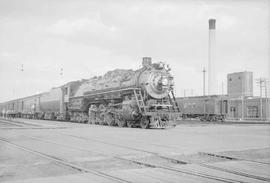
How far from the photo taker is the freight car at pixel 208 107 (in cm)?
4716

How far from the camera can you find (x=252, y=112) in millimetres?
63062

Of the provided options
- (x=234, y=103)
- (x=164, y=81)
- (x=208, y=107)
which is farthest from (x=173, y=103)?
(x=234, y=103)

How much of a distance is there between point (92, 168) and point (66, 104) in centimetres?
3062

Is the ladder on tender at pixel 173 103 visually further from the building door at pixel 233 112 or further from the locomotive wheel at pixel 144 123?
the building door at pixel 233 112

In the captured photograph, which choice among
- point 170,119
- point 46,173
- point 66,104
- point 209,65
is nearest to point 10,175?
point 46,173

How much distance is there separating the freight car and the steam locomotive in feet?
65.5

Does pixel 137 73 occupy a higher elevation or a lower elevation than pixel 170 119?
higher

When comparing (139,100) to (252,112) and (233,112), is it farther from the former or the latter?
(233,112)

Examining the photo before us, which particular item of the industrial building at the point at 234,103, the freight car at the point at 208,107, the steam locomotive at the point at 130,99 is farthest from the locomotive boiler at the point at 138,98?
the industrial building at the point at 234,103

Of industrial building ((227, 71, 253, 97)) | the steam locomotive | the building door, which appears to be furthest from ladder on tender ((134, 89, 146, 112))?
industrial building ((227, 71, 253, 97))

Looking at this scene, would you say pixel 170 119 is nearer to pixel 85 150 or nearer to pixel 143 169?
pixel 85 150

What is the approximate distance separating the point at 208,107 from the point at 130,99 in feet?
82.4

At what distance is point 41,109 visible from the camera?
46.8 m

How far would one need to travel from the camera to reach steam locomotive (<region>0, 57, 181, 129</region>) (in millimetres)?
23828
